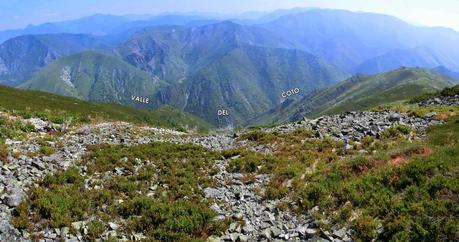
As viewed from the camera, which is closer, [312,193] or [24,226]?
[24,226]

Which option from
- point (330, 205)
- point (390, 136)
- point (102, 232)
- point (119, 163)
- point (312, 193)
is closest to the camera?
point (102, 232)

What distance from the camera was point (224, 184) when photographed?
22.2 metres

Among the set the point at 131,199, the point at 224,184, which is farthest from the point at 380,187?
the point at 131,199

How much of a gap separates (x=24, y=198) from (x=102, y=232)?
4.49 m

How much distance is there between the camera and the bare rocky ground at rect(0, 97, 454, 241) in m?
15.9

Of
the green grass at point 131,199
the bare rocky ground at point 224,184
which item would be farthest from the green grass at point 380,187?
the green grass at point 131,199

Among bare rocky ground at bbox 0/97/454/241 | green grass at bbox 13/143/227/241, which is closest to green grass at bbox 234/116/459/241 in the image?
bare rocky ground at bbox 0/97/454/241

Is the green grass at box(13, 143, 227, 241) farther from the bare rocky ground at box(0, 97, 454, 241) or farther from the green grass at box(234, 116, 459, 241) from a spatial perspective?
the green grass at box(234, 116, 459, 241)

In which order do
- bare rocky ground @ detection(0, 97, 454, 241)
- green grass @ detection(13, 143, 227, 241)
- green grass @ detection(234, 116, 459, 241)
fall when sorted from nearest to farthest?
1. green grass @ detection(234, 116, 459, 241)
2. bare rocky ground @ detection(0, 97, 454, 241)
3. green grass @ detection(13, 143, 227, 241)

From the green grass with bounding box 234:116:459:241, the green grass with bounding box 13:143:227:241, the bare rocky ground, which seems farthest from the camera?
the green grass with bounding box 13:143:227:241

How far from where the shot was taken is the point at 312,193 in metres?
19.0

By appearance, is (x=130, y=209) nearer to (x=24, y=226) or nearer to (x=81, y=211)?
(x=81, y=211)

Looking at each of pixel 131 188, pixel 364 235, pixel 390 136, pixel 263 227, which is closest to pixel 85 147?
pixel 131 188

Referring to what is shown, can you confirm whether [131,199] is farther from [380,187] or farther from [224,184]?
[380,187]
